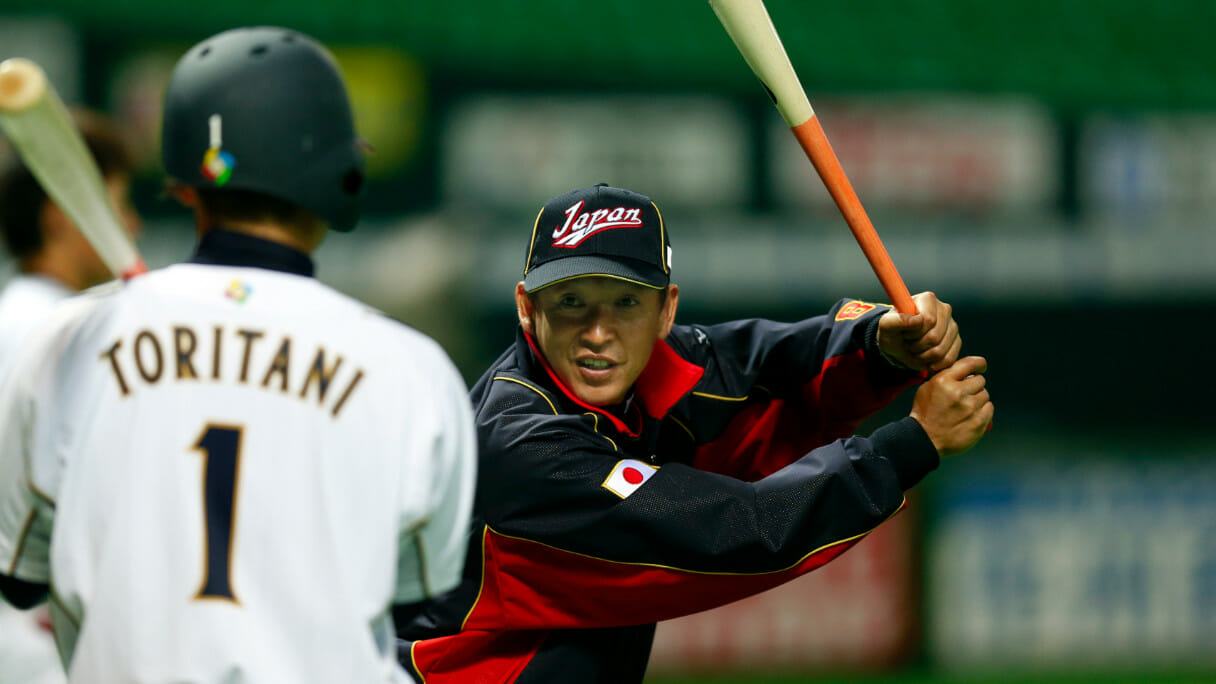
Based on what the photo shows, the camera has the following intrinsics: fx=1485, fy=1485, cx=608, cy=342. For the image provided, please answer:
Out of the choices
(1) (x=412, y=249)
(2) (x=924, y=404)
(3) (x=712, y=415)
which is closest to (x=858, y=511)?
(2) (x=924, y=404)

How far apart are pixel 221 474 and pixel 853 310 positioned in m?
1.69

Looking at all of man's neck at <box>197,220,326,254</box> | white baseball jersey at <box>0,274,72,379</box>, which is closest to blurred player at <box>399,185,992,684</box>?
man's neck at <box>197,220,326,254</box>

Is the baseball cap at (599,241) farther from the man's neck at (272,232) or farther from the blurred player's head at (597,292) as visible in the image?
the man's neck at (272,232)

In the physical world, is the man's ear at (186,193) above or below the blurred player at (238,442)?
above

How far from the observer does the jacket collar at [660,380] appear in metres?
2.99

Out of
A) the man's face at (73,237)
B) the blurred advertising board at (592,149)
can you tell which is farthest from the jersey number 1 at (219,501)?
the blurred advertising board at (592,149)

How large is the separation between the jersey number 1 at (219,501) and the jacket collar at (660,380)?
1071mm

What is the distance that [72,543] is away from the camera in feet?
6.39

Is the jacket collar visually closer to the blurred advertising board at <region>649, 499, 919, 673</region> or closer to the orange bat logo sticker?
the orange bat logo sticker

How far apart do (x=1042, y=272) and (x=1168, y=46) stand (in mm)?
2286

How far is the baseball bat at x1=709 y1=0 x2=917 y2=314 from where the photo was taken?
2885 millimetres

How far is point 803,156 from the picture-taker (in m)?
12.3

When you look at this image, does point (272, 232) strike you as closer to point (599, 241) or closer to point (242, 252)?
point (242, 252)

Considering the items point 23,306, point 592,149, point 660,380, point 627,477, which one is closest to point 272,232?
point 627,477
